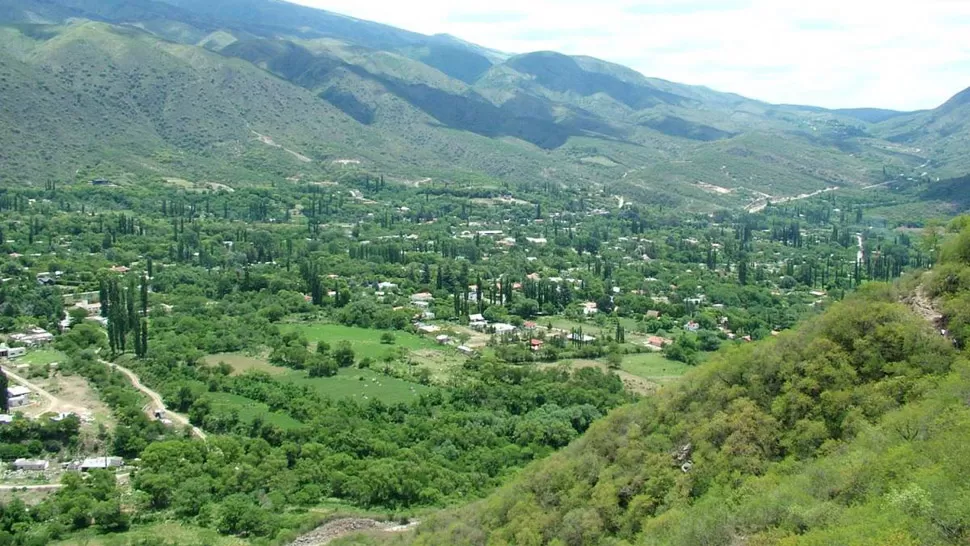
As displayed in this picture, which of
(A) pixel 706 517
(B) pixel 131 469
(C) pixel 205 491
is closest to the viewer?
(A) pixel 706 517

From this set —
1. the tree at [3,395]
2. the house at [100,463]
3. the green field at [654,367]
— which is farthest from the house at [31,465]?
the green field at [654,367]

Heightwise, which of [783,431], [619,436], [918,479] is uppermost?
[918,479]

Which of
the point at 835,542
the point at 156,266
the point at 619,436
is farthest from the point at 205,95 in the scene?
the point at 835,542

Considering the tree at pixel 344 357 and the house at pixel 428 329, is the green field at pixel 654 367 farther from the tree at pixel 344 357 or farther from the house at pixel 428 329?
the tree at pixel 344 357

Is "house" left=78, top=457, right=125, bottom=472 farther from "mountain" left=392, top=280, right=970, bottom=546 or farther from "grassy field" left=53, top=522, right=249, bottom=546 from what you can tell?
"mountain" left=392, top=280, right=970, bottom=546

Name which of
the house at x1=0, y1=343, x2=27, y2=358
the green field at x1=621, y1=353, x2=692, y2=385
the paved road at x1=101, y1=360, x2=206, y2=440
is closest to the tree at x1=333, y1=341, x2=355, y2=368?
the paved road at x1=101, y1=360, x2=206, y2=440

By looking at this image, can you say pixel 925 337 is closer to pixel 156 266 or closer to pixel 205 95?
pixel 156 266

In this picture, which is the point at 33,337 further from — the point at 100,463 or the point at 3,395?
Answer: the point at 100,463
